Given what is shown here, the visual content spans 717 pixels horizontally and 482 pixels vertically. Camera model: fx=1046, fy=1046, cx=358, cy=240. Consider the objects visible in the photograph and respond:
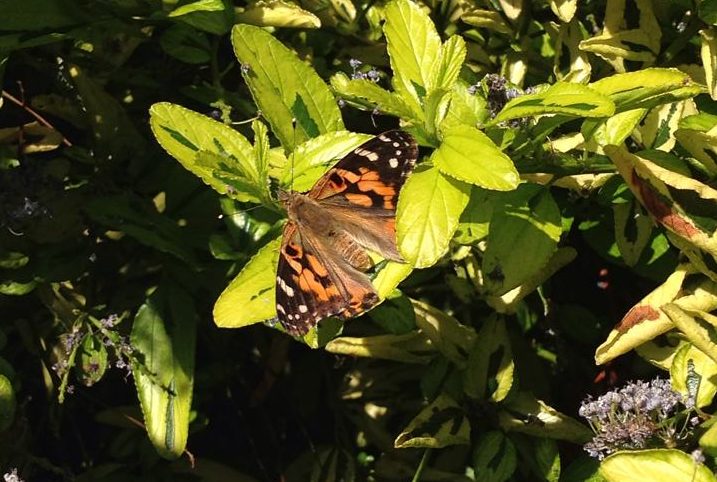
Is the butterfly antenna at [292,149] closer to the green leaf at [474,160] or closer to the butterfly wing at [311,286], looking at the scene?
the butterfly wing at [311,286]

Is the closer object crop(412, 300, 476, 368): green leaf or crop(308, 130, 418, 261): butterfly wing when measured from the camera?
crop(308, 130, 418, 261): butterfly wing

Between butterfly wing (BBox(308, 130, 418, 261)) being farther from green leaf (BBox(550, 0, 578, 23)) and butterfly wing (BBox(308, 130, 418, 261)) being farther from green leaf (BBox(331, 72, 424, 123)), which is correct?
green leaf (BBox(550, 0, 578, 23))

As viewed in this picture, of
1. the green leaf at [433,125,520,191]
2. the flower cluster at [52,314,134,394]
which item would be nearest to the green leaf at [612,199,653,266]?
the green leaf at [433,125,520,191]

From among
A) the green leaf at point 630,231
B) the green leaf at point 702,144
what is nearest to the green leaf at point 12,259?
the green leaf at point 630,231

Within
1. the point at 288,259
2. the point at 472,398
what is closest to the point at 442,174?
the point at 288,259

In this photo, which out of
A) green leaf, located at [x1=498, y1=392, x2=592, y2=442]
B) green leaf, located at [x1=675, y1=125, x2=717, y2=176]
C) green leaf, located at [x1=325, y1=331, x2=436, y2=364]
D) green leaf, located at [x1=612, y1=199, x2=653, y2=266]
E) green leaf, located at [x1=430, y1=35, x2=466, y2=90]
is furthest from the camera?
green leaf, located at [x1=325, y1=331, x2=436, y2=364]

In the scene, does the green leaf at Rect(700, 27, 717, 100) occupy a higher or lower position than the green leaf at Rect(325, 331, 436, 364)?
higher

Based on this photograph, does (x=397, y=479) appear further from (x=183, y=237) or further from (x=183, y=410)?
(x=183, y=237)

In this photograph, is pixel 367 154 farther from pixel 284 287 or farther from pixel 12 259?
pixel 12 259
